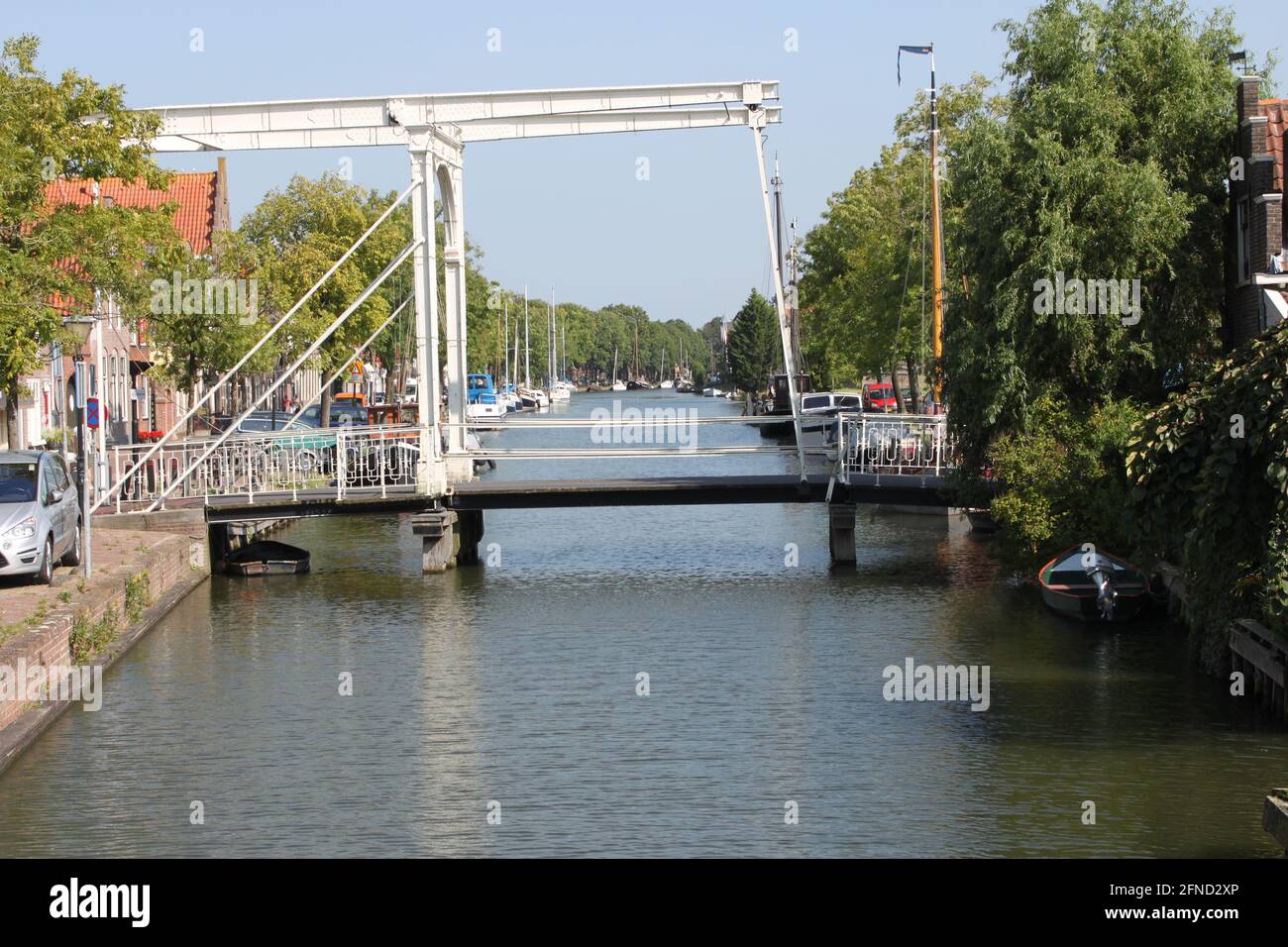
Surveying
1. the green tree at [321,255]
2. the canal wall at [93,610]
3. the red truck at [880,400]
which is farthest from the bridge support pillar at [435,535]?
the red truck at [880,400]

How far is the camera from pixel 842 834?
520 inches

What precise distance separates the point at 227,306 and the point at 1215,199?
26290mm

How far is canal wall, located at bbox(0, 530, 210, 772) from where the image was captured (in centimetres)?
1606

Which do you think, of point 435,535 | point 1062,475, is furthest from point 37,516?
point 1062,475

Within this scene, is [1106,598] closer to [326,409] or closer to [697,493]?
[697,493]

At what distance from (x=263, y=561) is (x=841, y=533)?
10.5m

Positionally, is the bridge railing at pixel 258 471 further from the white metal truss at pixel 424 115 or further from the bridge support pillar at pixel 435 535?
the white metal truss at pixel 424 115

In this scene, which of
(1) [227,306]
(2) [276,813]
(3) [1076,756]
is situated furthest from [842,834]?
(1) [227,306]

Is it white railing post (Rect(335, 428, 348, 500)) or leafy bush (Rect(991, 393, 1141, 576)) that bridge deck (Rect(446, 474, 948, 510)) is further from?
leafy bush (Rect(991, 393, 1141, 576))

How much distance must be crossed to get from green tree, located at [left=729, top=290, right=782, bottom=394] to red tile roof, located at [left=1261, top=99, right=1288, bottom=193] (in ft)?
350

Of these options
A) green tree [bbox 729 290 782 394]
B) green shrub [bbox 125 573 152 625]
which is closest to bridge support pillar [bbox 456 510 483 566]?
green shrub [bbox 125 573 152 625]

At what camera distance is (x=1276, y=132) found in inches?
985

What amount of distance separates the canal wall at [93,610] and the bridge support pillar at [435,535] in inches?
153

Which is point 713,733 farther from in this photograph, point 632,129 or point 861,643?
point 632,129
